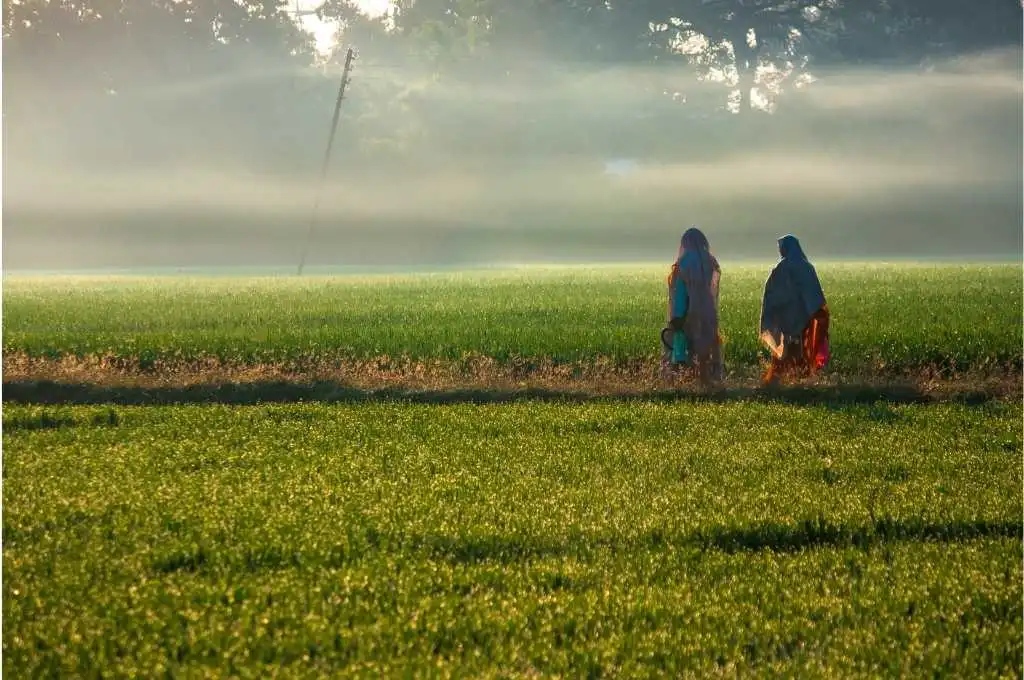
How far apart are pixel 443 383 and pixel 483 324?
275 inches

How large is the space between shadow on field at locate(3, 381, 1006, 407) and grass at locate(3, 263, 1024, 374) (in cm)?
155

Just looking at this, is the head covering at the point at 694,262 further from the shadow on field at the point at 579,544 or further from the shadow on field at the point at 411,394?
the shadow on field at the point at 579,544

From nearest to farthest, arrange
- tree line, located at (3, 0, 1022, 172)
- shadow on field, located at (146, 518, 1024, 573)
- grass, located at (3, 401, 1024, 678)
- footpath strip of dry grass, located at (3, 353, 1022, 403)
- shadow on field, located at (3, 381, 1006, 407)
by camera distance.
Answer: grass, located at (3, 401, 1024, 678), shadow on field, located at (146, 518, 1024, 573), shadow on field, located at (3, 381, 1006, 407), footpath strip of dry grass, located at (3, 353, 1022, 403), tree line, located at (3, 0, 1022, 172)

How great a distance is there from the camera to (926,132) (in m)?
104

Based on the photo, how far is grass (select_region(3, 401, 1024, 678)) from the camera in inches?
312

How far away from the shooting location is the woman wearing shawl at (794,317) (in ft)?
65.4

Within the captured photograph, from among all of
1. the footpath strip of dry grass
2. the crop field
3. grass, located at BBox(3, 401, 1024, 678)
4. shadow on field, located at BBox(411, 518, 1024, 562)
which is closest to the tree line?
the crop field

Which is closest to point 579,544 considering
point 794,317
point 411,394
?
point 411,394

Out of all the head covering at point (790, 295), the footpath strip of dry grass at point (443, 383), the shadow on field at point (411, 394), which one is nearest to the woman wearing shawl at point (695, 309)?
the footpath strip of dry grass at point (443, 383)

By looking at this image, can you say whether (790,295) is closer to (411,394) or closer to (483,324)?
(411,394)

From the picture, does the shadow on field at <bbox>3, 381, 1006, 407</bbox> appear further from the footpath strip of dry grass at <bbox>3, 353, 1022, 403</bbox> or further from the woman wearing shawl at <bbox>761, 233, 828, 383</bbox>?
the woman wearing shawl at <bbox>761, 233, 828, 383</bbox>

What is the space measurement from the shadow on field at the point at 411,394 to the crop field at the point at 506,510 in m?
0.07

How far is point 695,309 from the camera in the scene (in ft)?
65.6

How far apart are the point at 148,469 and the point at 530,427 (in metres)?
5.18
